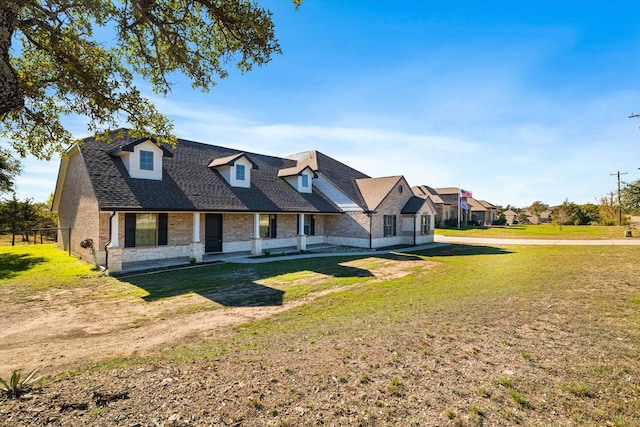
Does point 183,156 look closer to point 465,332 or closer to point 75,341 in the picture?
point 75,341

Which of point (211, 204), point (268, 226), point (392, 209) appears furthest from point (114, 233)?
point (392, 209)

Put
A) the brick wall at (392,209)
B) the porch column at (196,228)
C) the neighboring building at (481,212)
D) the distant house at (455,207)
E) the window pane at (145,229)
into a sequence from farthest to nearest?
the neighboring building at (481,212) < the distant house at (455,207) < the brick wall at (392,209) < the porch column at (196,228) < the window pane at (145,229)

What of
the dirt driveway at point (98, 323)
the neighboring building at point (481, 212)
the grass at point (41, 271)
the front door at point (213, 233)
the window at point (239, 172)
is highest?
the window at point (239, 172)

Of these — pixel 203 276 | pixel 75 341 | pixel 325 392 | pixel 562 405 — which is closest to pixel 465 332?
pixel 562 405

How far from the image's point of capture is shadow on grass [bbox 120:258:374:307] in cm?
1033

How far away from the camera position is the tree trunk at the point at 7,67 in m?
4.59

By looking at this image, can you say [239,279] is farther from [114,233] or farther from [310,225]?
A: [310,225]

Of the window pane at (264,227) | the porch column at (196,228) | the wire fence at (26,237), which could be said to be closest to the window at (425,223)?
the window pane at (264,227)

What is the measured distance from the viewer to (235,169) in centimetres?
2108

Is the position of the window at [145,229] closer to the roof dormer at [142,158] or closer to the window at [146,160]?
the roof dormer at [142,158]

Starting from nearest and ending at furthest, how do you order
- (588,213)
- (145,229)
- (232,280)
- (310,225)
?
(232,280) → (145,229) → (310,225) → (588,213)

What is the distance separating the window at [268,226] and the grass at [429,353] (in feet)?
32.7

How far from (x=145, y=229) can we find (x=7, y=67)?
12830 millimetres

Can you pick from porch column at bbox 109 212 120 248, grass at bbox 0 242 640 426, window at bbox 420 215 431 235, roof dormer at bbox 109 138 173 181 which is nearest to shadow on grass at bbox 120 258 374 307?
grass at bbox 0 242 640 426
